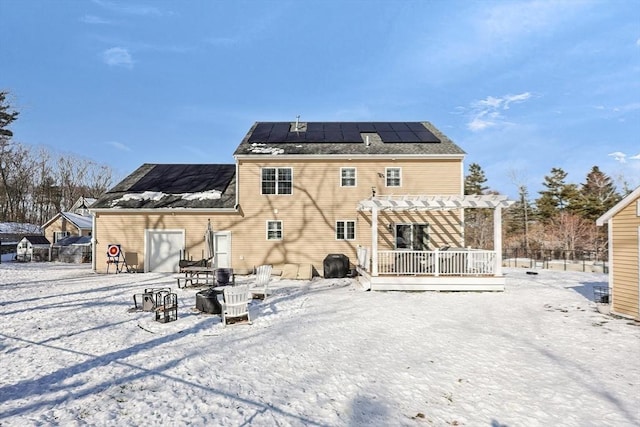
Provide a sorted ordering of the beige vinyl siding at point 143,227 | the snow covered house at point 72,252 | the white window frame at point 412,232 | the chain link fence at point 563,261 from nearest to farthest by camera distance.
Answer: the white window frame at point 412,232, the beige vinyl siding at point 143,227, the chain link fence at point 563,261, the snow covered house at point 72,252

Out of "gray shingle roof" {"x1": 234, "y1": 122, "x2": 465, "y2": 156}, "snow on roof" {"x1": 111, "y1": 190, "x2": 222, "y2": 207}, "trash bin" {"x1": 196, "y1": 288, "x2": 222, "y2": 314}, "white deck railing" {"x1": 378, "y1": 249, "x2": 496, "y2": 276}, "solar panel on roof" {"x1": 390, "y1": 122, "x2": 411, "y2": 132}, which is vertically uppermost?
"solar panel on roof" {"x1": 390, "y1": 122, "x2": 411, "y2": 132}

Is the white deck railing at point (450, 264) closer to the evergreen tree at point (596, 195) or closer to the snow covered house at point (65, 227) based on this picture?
the evergreen tree at point (596, 195)

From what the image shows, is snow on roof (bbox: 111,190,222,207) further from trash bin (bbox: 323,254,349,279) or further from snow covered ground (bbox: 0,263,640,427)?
snow covered ground (bbox: 0,263,640,427)

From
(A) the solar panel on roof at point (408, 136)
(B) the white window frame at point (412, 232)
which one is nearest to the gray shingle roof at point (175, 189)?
(B) the white window frame at point (412, 232)

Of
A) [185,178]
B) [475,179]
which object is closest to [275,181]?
[185,178]

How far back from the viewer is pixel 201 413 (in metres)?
4.32

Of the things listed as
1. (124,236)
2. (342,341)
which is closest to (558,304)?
(342,341)

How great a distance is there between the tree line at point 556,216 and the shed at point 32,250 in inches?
1476

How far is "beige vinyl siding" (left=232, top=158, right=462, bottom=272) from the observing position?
17.5 meters

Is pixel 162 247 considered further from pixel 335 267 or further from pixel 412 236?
pixel 412 236

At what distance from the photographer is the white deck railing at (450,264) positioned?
1332cm

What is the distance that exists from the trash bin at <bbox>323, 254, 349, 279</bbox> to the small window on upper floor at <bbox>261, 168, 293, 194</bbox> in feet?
Result: 13.2

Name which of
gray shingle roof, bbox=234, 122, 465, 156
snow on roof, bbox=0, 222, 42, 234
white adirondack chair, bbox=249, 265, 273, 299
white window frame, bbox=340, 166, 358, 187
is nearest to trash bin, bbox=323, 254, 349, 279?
white window frame, bbox=340, 166, 358, 187

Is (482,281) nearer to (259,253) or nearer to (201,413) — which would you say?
(259,253)
